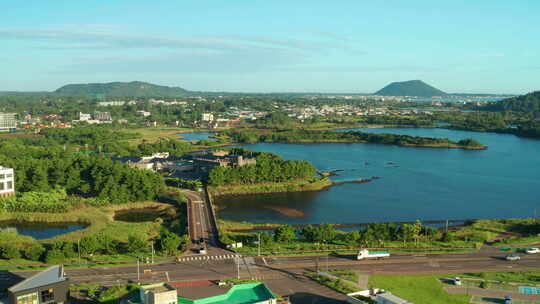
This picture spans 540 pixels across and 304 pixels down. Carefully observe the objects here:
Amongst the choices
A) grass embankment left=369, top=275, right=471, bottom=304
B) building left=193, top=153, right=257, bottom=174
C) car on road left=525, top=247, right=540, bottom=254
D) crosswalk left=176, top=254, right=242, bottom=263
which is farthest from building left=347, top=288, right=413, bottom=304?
building left=193, top=153, right=257, bottom=174

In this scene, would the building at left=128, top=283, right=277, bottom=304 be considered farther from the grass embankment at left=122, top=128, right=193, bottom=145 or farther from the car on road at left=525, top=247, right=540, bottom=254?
the grass embankment at left=122, top=128, right=193, bottom=145

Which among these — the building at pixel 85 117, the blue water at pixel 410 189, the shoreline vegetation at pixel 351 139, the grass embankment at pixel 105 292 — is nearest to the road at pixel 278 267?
the grass embankment at pixel 105 292

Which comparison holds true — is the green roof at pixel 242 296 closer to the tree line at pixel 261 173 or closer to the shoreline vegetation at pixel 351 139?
the tree line at pixel 261 173

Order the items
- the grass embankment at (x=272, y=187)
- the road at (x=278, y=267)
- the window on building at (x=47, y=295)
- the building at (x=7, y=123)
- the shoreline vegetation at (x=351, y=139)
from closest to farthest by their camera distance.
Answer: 1. the window on building at (x=47, y=295)
2. the road at (x=278, y=267)
3. the grass embankment at (x=272, y=187)
4. the shoreline vegetation at (x=351, y=139)
5. the building at (x=7, y=123)

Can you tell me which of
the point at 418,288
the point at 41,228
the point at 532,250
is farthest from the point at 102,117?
the point at 418,288

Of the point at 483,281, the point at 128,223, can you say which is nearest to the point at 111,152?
the point at 128,223
